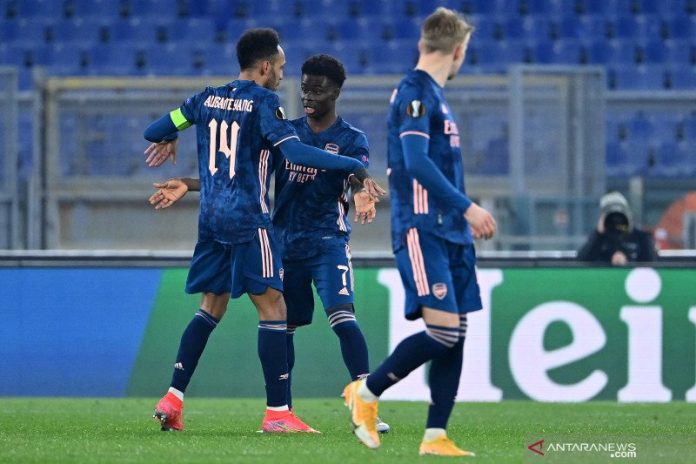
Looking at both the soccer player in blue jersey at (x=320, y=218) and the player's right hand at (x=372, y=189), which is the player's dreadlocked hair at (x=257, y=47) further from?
the player's right hand at (x=372, y=189)

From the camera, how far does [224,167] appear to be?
7.20m

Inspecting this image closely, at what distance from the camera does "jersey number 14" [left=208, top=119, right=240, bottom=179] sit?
7.18 meters

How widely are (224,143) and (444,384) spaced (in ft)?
6.50

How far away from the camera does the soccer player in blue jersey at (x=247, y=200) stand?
7.15 m

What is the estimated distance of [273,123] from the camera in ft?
23.2

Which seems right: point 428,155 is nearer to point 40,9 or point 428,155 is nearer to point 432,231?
point 432,231

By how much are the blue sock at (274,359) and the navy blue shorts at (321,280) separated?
0.48m

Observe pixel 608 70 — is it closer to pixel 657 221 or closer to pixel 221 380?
pixel 657 221

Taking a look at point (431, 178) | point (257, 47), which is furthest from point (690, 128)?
point (431, 178)

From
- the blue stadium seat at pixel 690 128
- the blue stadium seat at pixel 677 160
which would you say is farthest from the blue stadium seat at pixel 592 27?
the blue stadium seat at pixel 690 128

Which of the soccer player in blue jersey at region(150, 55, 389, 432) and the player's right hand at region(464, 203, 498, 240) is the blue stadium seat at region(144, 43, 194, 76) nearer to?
the soccer player in blue jersey at region(150, 55, 389, 432)

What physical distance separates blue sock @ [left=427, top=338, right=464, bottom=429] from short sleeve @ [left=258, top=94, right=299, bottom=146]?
5.34 ft

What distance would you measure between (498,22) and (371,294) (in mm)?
8204

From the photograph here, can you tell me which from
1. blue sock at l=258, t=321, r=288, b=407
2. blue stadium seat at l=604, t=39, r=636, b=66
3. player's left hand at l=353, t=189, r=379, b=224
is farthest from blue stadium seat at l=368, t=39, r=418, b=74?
player's left hand at l=353, t=189, r=379, b=224
